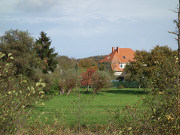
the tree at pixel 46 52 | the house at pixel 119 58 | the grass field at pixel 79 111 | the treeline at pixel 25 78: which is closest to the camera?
A: the treeline at pixel 25 78

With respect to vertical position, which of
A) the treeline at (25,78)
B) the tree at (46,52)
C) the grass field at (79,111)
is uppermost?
the tree at (46,52)

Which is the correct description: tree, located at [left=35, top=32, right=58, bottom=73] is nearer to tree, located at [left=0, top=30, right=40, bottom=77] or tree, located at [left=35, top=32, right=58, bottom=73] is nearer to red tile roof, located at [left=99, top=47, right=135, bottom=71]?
tree, located at [left=0, top=30, right=40, bottom=77]

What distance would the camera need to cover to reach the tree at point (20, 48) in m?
16.6

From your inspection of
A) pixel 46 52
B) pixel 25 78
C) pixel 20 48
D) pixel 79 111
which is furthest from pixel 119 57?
pixel 79 111

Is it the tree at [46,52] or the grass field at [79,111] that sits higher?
the tree at [46,52]

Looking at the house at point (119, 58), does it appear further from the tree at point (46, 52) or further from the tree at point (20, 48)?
the tree at point (20, 48)

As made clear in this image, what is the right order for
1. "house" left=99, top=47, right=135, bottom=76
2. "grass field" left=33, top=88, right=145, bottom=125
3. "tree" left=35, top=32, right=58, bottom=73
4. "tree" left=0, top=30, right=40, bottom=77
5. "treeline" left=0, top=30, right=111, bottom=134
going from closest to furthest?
"treeline" left=0, top=30, right=111, bottom=134, "grass field" left=33, top=88, right=145, bottom=125, "tree" left=0, top=30, right=40, bottom=77, "tree" left=35, top=32, right=58, bottom=73, "house" left=99, top=47, right=135, bottom=76

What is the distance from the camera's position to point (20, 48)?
1686cm

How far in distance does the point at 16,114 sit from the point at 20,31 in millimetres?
14377

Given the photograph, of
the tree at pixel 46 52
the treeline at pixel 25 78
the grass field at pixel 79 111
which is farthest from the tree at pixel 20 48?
the tree at pixel 46 52

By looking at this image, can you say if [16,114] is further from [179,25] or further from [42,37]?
[42,37]

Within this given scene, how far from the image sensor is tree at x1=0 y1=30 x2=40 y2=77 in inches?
653


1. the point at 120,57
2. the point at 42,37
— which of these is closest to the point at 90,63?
the point at 120,57

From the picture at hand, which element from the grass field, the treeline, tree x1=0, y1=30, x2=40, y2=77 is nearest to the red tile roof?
the treeline
